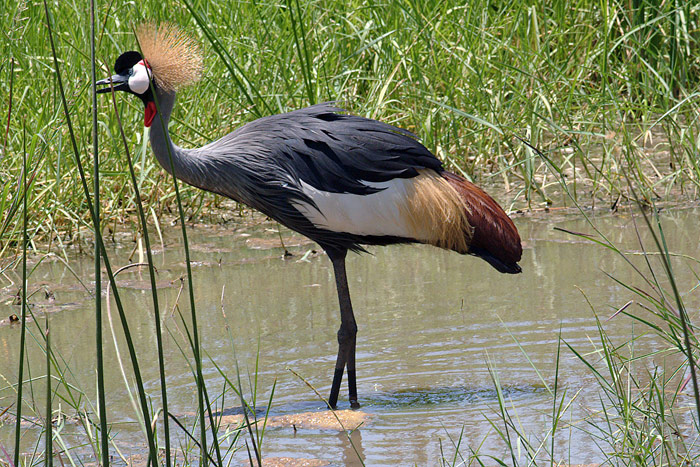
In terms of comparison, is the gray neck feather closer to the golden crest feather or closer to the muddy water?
the golden crest feather

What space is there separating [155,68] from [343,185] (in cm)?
92

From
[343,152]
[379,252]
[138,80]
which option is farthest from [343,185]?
[379,252]

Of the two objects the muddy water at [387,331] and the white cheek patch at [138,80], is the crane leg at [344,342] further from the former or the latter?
the white cheek patch at [138,80]

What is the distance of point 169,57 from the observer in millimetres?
3879

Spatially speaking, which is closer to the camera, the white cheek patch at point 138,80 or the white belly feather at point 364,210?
the white belly feather at point 364,210

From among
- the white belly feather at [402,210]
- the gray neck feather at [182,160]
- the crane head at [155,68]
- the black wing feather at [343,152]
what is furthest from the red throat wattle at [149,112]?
the white belly feather at [402,210]

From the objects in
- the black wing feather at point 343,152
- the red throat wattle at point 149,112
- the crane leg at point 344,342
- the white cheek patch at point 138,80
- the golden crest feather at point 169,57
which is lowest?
the crane leg at point 344,342

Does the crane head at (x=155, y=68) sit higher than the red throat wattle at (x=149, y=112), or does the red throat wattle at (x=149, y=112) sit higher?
the crane head at (x=155, y=68)

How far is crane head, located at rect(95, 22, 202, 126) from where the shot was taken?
382cm

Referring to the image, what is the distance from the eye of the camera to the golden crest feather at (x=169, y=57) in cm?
386

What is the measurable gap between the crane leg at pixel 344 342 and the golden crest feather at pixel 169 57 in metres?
0.94

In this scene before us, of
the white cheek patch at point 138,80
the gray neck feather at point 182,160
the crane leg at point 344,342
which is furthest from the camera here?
the white cheek patch at point 138,80

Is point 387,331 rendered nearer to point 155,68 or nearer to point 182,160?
point 182,160

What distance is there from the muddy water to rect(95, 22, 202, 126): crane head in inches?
38.2
